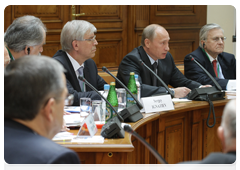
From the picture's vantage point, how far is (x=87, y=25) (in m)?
3.05

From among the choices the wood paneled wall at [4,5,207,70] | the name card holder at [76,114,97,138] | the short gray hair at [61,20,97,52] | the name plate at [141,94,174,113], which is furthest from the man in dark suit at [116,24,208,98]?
the wood paneled wall at [4,5,207,70]

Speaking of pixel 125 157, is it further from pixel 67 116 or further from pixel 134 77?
pixel 134 77

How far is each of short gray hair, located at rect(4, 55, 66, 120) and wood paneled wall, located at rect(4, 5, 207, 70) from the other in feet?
12.4

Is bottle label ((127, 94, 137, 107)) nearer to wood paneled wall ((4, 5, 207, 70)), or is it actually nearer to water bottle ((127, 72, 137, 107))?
water bottle ((127, 72, 137, 107))

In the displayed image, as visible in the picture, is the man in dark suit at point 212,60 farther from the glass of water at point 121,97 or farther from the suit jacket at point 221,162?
the suit jacket at point 221,162

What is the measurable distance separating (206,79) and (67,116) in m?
1.91

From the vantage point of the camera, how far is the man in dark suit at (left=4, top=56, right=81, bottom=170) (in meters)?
0.90

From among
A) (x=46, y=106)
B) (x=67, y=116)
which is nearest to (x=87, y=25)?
(x=67, y=116)

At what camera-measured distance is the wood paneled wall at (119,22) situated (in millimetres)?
4672

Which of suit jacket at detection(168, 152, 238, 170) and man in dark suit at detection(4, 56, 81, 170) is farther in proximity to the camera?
man in dark suit at detection(4, 56, 81, 170)

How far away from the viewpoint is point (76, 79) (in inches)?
114

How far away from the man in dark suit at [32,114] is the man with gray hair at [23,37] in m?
1.64

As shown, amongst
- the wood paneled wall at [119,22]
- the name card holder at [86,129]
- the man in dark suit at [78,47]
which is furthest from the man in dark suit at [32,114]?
the wood paneled wall at [119,22]

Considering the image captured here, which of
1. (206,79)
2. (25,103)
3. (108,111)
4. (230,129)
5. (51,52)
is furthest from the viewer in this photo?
(51,52)
